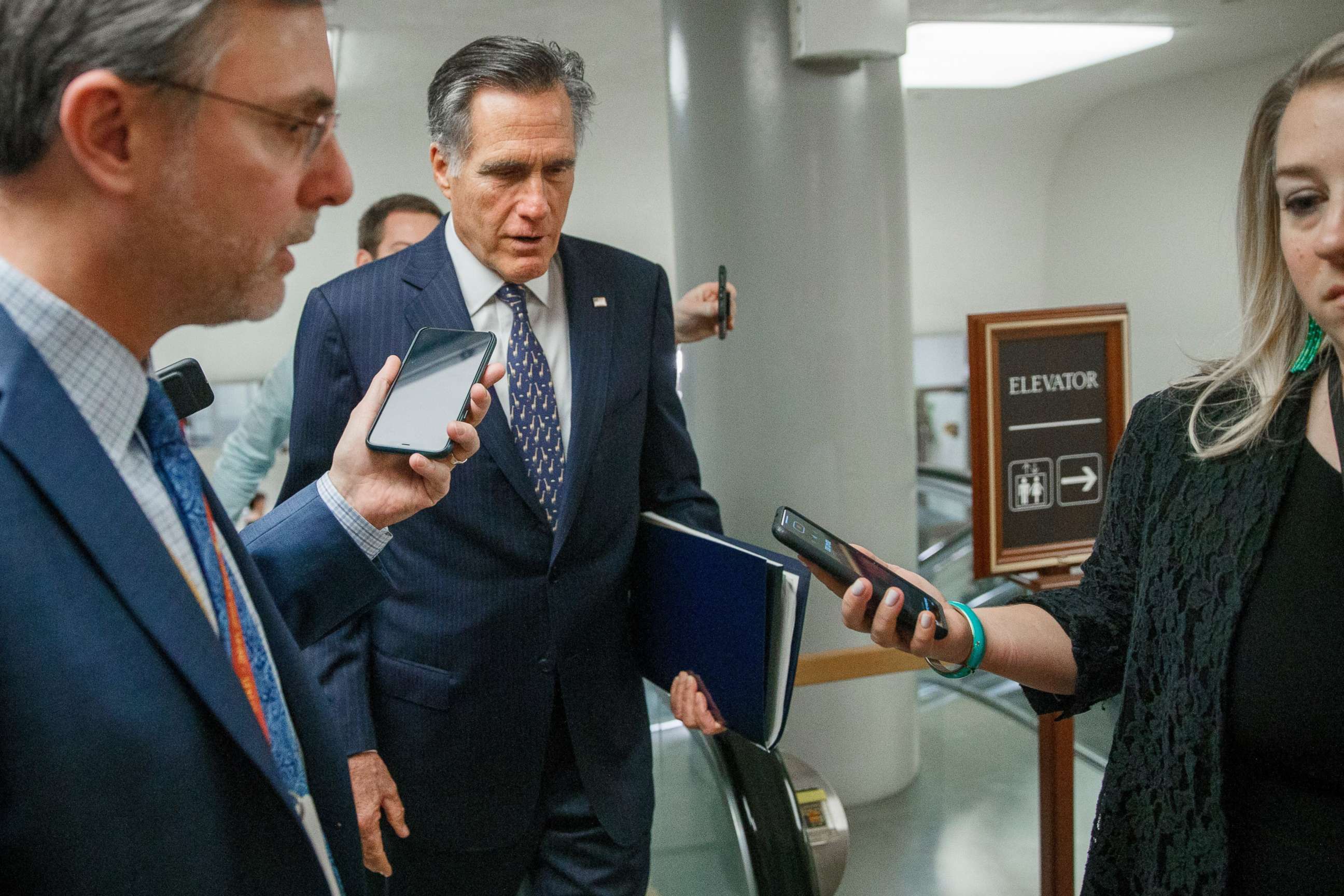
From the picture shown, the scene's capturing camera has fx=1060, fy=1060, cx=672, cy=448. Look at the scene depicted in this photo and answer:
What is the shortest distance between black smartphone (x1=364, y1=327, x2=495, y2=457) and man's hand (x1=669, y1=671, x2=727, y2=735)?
2.24 ft

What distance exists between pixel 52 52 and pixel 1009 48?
686cm

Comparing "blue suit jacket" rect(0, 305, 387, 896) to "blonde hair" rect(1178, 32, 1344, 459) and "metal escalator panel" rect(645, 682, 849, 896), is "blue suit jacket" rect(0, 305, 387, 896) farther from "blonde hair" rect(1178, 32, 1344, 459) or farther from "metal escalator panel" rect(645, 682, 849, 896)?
"metal escalator panel" rect(645, 682, 849, 896)

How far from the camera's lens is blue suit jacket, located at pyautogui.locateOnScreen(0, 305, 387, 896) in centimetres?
79

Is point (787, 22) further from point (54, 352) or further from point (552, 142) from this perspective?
point (54, 352)

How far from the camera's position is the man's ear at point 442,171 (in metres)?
1.89

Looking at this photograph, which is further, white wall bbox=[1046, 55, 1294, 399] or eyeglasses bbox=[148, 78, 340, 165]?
white wall bbox=[1046, 55, 1294, 399]

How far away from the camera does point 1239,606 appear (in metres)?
1.31

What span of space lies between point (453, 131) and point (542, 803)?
1.20m

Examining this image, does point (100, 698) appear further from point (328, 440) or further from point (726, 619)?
point (726, 619)

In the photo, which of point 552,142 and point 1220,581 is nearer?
point 1220,581

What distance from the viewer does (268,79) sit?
96cm

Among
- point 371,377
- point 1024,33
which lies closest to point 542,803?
point 371,377

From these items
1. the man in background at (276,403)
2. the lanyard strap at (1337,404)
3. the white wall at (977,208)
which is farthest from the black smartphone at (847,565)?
the white wall at (977,208)

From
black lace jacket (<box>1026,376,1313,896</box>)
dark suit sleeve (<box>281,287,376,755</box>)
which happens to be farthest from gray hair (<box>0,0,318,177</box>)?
black lace jacket (<box>1026,376,1313,896</box>)
